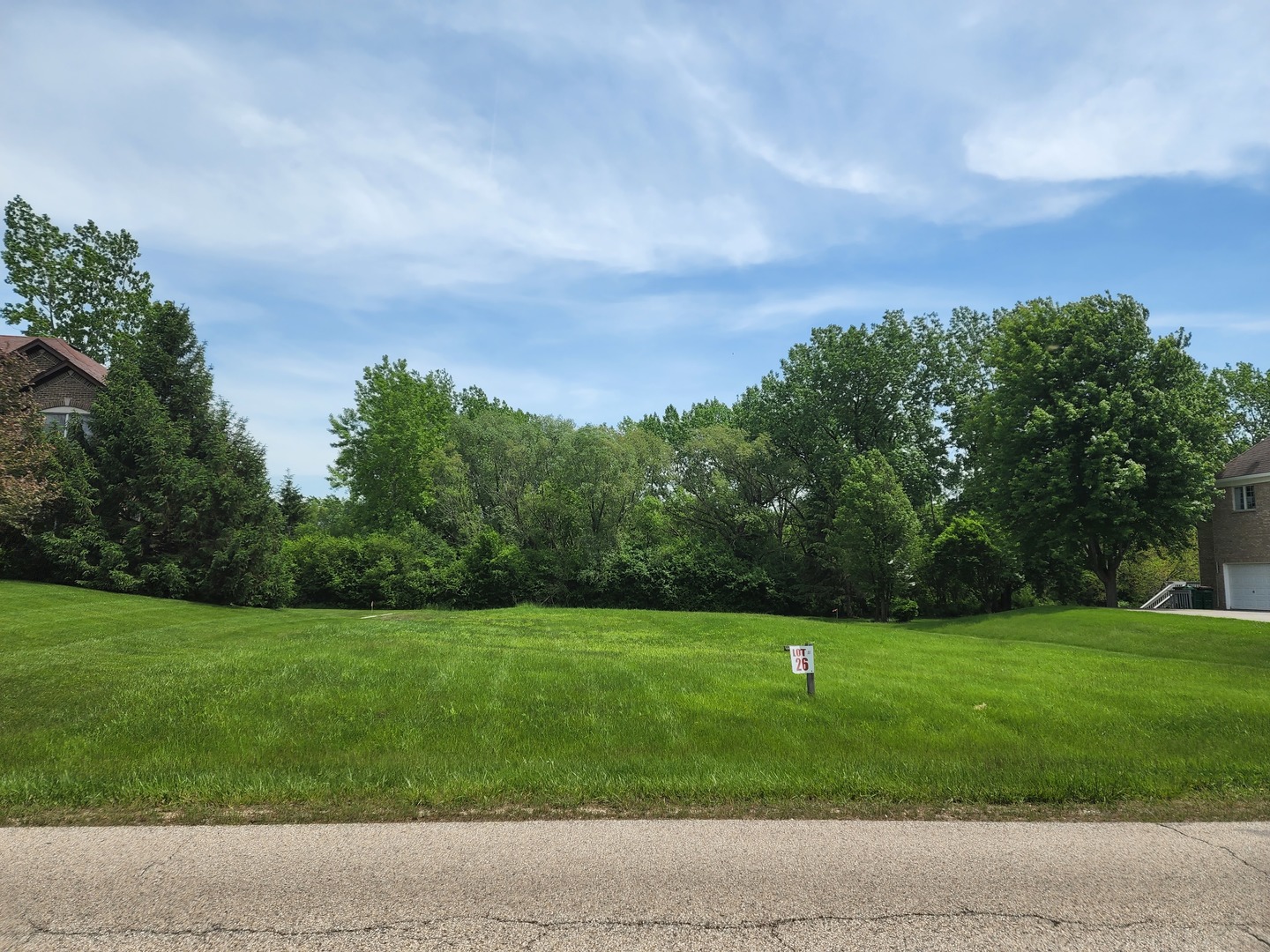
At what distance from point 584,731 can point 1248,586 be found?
38.2 metres

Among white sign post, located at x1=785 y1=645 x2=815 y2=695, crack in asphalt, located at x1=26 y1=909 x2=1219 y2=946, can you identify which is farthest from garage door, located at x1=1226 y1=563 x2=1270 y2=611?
crack in asphalt, located at x1=26 y1=909 x2=1219 y2=946

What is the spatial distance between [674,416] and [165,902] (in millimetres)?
70275

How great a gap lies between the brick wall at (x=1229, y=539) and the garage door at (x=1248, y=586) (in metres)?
0.27

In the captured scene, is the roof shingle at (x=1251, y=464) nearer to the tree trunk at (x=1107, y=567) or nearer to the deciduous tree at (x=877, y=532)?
the tree trunk at (x=1107, y=567)

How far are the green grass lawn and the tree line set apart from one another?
1129 centimetres

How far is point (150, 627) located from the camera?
19266 millimetres

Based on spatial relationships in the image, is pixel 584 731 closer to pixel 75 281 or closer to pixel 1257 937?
pixel 1257 937

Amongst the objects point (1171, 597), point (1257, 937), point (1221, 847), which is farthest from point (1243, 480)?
point (1257, 937)

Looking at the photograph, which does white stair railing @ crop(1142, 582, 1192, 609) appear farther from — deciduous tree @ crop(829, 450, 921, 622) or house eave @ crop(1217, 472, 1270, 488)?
deciduous tree @ crop(829, 450, 921, 622)

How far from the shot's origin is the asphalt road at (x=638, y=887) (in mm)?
4023

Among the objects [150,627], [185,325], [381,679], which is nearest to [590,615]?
[150,627]

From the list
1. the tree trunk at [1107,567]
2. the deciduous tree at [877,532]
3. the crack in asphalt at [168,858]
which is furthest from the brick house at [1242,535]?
the crack in asphalt at [168,858]

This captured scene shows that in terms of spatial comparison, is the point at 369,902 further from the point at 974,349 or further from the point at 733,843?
the point at 974,349

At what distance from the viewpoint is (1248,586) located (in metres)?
34.0
